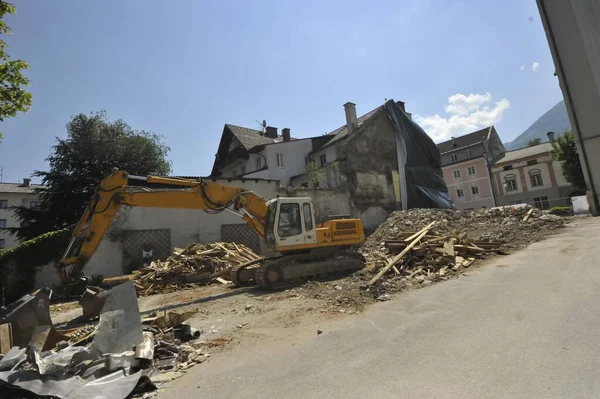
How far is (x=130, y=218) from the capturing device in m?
15.4

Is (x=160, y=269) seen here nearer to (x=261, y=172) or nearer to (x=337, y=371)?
(x=337, y=371)

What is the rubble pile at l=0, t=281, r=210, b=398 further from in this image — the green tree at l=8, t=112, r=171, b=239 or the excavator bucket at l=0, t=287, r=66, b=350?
the green tree at l=8, t=112, r=171, b=239

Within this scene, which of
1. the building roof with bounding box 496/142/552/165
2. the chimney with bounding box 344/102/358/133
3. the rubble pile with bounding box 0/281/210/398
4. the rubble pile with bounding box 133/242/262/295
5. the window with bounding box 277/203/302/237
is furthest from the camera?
the building roof with bounding box 496/142/552/165

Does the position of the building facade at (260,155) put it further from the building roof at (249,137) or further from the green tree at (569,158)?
the green tree at (569,158)

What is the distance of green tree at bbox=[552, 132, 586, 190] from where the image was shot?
2948 centimetres

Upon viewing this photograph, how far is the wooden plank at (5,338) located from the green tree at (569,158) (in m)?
38.6

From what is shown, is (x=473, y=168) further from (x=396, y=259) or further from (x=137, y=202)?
(x=137, y=202)

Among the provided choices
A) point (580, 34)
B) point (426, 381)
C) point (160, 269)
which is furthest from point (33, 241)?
point (580, 34)

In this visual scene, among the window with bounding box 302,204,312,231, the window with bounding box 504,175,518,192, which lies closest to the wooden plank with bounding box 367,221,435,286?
the window with bounding box 302,204,312,231

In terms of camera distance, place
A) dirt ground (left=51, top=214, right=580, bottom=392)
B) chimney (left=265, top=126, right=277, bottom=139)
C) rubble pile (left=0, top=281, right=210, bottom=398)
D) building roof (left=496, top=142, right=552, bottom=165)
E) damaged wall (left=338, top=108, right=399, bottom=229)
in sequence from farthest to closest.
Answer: building roof (left=496, top=142, right=552, bottom=165) < chimney (left=265, top=126, right=277, bottom=139) < damaged wall (left=338, top=108, right=399, bottom=229) < dirt ground (left=51, top=214, right=580, bottom=392) < rubble pile (left=0, top=281, right=210, bottom=398)

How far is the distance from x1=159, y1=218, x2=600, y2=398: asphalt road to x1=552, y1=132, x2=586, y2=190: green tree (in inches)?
1179

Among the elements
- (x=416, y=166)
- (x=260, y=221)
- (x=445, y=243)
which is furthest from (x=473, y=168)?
(x=260, y=221)

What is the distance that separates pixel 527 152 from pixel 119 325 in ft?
181

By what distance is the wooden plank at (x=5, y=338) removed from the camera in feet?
14.7
